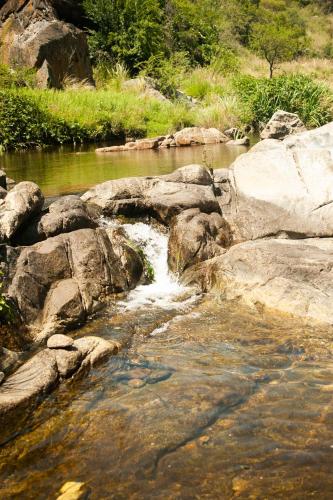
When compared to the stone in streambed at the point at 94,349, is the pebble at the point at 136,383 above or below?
below

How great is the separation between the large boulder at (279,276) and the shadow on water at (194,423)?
0.40 m

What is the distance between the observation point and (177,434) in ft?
11.8

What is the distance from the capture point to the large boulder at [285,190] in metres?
7.20

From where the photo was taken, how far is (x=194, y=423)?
3701 millimetres

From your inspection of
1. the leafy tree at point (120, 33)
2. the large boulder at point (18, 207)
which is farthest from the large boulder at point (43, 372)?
the leafy tree at point (120, 33)

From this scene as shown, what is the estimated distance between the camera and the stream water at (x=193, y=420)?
3113mm

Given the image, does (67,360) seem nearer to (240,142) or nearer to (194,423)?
(194,423)

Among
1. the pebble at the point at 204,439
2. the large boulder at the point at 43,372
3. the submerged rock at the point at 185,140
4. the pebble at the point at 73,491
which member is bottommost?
the pebble at the point at 73,491

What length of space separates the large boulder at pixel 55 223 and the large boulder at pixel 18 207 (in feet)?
0.47

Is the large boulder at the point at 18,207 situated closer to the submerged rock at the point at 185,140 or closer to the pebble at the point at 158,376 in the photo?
the pebble at the point at 158,376

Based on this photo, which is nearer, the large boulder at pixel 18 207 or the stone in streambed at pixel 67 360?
the stone in streambed at pixel 67 360

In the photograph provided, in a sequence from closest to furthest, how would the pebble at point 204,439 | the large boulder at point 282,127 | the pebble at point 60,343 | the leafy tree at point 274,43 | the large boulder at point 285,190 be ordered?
the pebble at point 204,439, the pebble at point 60,343, the large boulder at point 285,190, the large boulder at point 282,127, the leafy tree at point 274,43

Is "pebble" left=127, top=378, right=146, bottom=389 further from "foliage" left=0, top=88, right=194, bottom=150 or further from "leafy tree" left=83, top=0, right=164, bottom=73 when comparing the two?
"leafy tree" left=83, top=0, right=164, bottom=73

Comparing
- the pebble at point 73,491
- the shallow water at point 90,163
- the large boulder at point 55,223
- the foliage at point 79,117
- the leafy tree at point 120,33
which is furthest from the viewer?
the leafy tree at point 120,33
